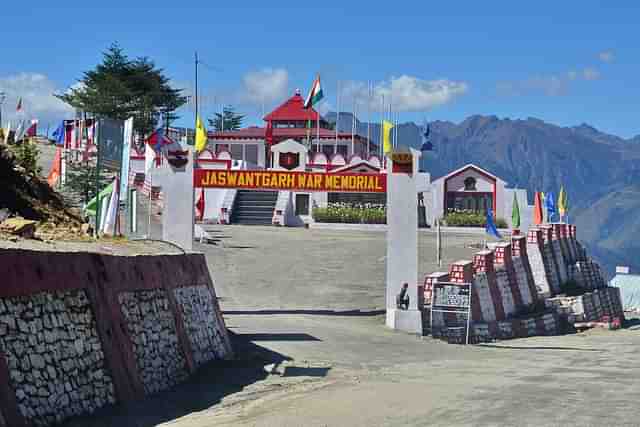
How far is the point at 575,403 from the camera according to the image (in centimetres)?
1501

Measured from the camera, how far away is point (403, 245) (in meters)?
27.2

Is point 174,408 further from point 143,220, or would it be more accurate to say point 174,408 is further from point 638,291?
point 638,291

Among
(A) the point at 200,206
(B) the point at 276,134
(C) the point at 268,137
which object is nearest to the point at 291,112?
(B) the point at 276,134

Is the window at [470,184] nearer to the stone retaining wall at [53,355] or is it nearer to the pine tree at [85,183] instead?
the pine tree at [85,183]

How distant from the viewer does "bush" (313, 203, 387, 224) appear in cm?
5184

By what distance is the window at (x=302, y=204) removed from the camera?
54.3 metres

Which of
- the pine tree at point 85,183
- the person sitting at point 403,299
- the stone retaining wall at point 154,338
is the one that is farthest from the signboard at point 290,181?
the stone retaining wall at point 154,338

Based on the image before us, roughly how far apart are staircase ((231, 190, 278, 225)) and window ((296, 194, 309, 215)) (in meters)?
1.19

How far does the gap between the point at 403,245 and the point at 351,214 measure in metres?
25.1

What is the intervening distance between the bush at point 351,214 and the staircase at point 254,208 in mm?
2527

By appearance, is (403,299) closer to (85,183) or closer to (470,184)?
(85,183)

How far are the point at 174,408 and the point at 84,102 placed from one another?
51.1m

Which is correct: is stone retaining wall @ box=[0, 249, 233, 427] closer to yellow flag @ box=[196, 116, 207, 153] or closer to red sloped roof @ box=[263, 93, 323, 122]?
yellow flag @ box=[196, 116, 207, 153]

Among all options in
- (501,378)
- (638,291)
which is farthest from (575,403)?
(638,291)
